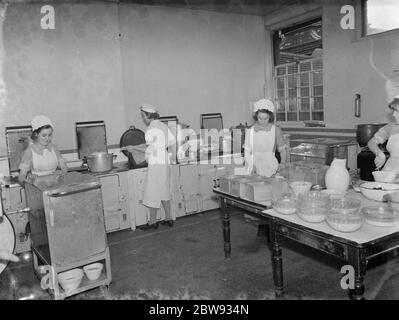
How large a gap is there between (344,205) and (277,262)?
1.93 feet

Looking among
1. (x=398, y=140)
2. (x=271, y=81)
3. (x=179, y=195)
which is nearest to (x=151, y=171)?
(x=179, y=195)

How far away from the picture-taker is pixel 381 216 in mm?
1832

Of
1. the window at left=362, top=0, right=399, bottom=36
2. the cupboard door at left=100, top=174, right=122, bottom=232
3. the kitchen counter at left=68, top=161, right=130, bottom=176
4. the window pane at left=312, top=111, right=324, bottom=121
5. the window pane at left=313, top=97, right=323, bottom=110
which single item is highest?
the window at left=362, top=0, right=399, bottom=36

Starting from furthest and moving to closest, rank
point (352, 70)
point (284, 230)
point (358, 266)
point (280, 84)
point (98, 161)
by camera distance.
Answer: point (280, 84) → point (352, 70) → point (98, 161) → point (284, 230) → point (358, 266)

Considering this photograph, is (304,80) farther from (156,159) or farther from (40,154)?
(40,154)

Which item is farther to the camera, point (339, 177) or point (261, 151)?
point (261, 151)

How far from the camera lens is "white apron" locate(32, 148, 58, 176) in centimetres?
336

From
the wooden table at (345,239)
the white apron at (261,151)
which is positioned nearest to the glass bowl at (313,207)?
the wooden table at (345,239)

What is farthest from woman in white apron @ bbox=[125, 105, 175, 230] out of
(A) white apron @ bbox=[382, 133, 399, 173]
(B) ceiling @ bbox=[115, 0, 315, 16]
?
(A) white apron @ bbox=[382, 133, 399, 173]

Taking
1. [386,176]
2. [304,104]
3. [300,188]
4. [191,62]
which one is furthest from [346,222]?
[304,104]

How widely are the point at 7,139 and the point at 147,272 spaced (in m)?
2.08

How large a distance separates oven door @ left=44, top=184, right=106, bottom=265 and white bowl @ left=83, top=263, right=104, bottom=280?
0.12 m

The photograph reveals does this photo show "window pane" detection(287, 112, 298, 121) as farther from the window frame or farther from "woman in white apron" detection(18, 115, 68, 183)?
"woman in white apron" detection(18, 115, 68, 183)
